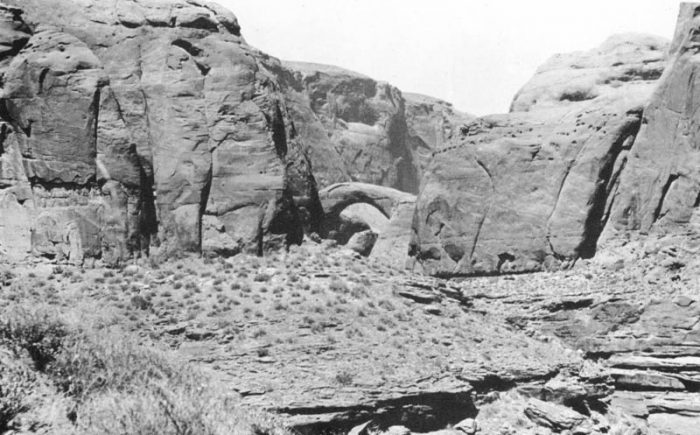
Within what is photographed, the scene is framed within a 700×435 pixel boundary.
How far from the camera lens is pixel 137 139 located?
1565 inches

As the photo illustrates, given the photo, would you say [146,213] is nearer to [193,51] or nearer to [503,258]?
[193,51]

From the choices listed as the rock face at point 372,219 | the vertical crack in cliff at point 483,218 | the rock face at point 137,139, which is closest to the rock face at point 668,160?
the vertical crack in cliff at point 483,218

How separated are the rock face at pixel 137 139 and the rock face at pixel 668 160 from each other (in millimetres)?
15318

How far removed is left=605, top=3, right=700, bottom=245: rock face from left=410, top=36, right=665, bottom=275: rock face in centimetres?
123

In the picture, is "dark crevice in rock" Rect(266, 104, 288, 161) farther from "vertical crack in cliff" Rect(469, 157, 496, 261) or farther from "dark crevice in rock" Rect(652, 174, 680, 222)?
"dark crevice in rock" Rect(652, 174, 680, 222)

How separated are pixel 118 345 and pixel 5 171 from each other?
22.4m

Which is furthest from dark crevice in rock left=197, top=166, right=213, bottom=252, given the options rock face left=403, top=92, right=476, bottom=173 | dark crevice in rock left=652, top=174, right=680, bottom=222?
rock face left=403, top=92, right=476, bottom=173

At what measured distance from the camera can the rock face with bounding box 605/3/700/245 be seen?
3938 centimetres

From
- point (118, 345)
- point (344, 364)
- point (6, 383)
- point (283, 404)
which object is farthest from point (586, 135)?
point (6, 383)

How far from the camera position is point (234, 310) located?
108 feet

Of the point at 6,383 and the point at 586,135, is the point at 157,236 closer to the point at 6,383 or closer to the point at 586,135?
the point at 586,135

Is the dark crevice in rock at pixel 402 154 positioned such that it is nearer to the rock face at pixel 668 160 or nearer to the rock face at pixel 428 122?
the rock face at pixel 428 122

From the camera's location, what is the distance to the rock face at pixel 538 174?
4334cm

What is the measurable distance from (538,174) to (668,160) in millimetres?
6979
